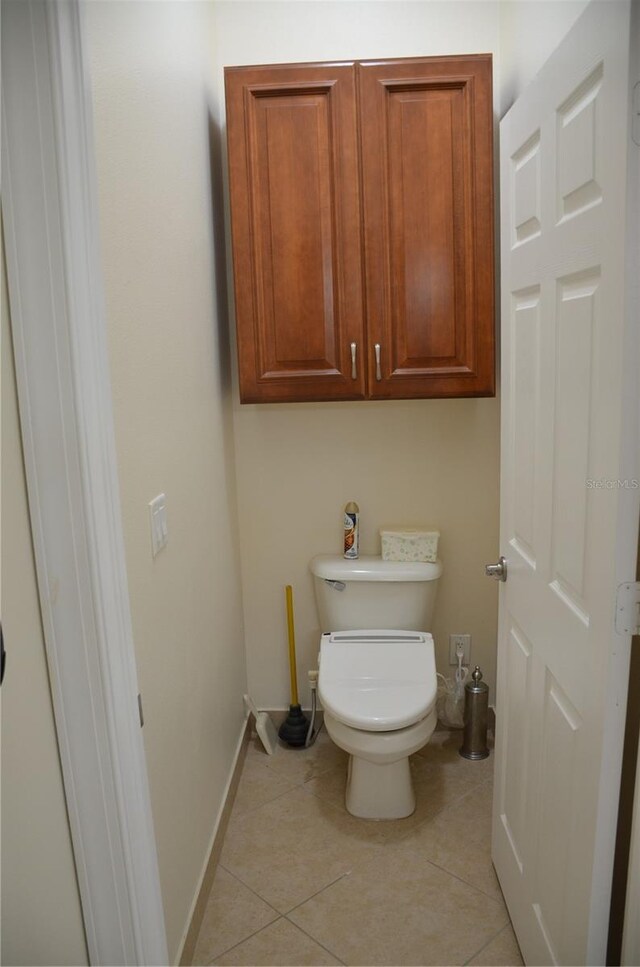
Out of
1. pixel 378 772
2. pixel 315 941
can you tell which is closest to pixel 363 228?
pixel 378 772

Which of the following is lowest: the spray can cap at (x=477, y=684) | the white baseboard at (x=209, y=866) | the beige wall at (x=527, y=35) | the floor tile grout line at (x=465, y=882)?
the floor tile grout line at (x=465, y=882)

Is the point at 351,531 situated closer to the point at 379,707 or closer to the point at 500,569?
the point at 379,707

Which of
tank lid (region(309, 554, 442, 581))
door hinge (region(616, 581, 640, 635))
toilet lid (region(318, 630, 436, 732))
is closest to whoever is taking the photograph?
door hinge (region(616, 581, 640, 635))

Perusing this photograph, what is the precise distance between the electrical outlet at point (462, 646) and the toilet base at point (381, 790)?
56 cm

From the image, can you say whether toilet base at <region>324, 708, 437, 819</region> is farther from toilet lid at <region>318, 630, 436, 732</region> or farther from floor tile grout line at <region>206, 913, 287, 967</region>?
floor tile grout line at <region>206, 913, 287, 967</region>

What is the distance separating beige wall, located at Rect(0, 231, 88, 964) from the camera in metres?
1.05

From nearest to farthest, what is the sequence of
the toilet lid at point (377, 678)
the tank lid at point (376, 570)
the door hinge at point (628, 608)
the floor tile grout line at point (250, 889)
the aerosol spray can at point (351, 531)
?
the door hinge at point (628, 608) < the floor tile grout line at point (250, 889) < the toilet lid at point (377, 678) < the tank lid at point (376, 570) < the aerosol spray can at point (351, 531)

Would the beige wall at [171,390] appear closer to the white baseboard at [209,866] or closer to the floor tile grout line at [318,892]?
the white baseboard at [209,866]

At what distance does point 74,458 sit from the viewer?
1076 millimetres

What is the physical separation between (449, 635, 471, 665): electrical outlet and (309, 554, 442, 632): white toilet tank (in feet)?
0.70

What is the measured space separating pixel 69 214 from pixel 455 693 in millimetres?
2157

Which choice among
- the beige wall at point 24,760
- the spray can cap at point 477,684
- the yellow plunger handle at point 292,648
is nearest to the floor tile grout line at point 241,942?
the beige wall at point 24,760

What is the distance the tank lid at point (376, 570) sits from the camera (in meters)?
2.47

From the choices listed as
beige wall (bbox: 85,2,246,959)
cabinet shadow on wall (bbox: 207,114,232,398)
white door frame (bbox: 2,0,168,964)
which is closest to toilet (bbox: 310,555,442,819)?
beige wall (bbox: 85,2,246,959)
